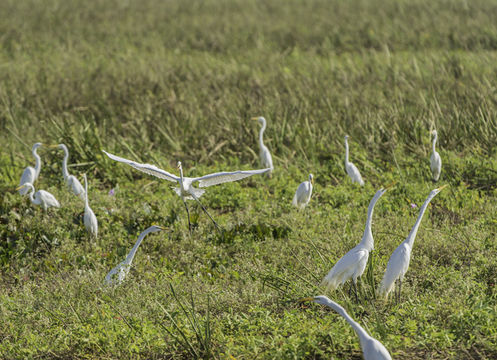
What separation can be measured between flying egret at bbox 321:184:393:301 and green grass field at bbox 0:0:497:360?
0.08 meters

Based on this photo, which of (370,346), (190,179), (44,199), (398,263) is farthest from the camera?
(44,199)

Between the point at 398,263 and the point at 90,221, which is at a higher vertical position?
the point at 398,263

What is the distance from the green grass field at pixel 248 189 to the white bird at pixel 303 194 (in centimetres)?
19

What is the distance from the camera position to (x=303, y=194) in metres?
6.07

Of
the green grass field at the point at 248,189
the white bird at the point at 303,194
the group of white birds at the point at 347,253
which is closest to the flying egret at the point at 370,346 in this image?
the group of white birds at the point at 347,253

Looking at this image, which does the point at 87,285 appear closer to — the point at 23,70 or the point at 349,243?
the point at 349,243

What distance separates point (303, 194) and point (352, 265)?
7.46 feet

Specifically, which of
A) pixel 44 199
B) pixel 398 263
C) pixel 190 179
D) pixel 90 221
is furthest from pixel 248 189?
pixel 398 263

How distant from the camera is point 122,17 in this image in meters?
17.8

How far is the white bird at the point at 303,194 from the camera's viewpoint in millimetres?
6012

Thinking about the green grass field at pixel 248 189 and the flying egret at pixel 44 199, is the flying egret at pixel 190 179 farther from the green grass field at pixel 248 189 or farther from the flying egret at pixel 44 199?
the flying egret at pixel 44 199

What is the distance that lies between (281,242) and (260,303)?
1385 mm

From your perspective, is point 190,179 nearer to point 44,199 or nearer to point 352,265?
point 44,199

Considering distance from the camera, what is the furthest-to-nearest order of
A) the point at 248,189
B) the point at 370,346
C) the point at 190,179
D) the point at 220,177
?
1. the point at 248,189
2. the point at 190,179
3. the point at 220,177
4. the point at 370,346
